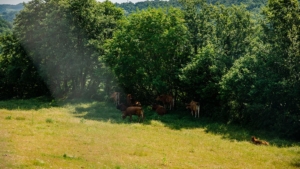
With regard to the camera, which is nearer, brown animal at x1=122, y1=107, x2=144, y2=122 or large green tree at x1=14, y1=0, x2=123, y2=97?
brown animal at x1=122, y1=107, x2=144, y2=122

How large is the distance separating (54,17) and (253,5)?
9429cm

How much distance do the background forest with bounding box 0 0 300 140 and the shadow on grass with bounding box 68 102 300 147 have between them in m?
1.70

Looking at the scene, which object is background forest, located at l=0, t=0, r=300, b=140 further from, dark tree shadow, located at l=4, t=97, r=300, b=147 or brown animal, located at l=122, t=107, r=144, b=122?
brown animal, located at l=122, t=107, r=144, b=122

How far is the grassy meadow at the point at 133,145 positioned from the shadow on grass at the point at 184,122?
9cm

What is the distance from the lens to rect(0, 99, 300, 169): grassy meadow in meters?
16.7

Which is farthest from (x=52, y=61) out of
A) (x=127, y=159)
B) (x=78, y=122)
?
(x=127, y=159)

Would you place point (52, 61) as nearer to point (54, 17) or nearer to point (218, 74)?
point (54, 17)

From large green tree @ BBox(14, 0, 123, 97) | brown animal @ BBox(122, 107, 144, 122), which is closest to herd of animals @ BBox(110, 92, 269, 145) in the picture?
brown animal @ BBox(122, 107, 144, 122)

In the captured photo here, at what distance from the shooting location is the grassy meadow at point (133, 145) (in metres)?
16.7

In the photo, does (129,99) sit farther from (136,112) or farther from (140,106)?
(136,112)

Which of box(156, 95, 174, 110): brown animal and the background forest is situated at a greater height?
the background forest

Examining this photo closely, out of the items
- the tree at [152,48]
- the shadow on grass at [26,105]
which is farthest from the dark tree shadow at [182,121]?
the tree at [152,48]

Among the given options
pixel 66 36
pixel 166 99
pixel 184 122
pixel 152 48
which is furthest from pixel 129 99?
pixel 66 36

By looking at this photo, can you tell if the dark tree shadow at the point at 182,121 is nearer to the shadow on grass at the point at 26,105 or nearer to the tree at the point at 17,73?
the shadow on grass at the point at 26,105
